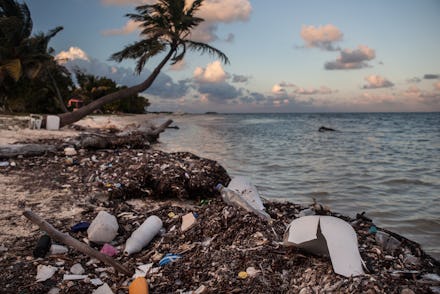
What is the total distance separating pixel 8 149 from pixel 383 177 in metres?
8.04

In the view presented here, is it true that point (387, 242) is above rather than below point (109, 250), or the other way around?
above

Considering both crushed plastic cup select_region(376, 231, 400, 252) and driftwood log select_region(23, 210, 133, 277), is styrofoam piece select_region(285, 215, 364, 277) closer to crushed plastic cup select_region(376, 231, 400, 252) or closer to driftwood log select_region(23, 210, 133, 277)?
crushed plastic cup select_region(376, 231, 400, 252)

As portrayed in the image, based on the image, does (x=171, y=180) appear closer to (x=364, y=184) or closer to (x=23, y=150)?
(x=23, y=150)

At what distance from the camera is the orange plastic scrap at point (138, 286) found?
2.24 metres

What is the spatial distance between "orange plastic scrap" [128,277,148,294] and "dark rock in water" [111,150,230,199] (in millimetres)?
2380

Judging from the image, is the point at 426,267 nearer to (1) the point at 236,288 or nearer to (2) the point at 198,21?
(1) the point at 236,288

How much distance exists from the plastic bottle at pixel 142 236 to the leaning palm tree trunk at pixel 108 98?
418 inches

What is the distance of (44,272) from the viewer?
250 cm

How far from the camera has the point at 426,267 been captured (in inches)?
102

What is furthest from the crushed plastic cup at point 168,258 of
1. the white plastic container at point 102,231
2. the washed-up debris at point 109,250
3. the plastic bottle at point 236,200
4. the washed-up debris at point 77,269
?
the plastic bottle at point 236,200

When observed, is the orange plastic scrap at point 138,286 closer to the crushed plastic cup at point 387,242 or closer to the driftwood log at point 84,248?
the driftwood log at point 84,248

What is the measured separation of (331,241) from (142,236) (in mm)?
1746

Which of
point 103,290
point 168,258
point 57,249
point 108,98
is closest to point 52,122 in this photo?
point 108,98

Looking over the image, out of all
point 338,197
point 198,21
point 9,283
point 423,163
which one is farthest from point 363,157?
point 9,283
